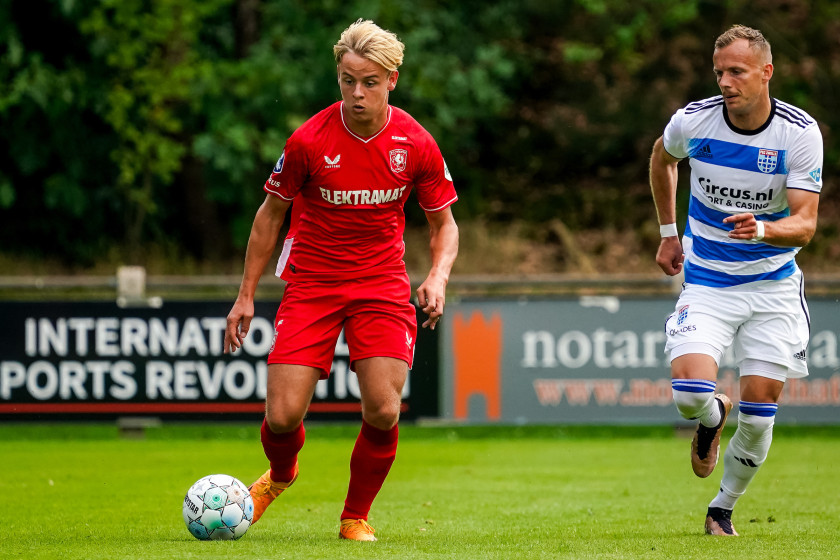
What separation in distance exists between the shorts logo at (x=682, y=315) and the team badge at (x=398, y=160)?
159 centimetres

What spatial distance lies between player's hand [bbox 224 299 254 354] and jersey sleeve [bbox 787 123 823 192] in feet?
8.65

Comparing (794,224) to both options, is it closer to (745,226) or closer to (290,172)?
(745,226)

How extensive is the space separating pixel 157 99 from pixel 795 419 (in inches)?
455

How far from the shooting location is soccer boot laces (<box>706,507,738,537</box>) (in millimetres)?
6496

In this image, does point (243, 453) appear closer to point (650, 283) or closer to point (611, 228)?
point (650, 283)

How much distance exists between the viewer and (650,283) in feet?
45.4

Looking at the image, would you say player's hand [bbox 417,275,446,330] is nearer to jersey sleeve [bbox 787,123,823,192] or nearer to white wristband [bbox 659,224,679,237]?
white wristband [bbox 659,224,679,237]

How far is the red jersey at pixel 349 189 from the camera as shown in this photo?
5992 millimetres

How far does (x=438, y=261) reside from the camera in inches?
241

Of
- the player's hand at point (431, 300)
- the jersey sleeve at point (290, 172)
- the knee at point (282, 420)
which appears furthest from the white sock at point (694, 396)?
the jersey sleeve at point (290, 172)

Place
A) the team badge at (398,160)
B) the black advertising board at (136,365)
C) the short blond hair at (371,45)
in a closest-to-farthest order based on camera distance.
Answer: the short blond hair at (371,45) < the team badge at (398,160) < the black advertising board at (136,365)

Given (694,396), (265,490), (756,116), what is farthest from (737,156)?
(265,490)

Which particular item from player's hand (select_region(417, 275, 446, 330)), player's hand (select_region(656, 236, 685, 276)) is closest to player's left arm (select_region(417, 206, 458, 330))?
player's hand (select_region(417, 275, 446, 330))

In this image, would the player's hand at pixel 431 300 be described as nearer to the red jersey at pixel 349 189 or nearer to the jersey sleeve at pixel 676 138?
the red jersey at pixel 349 189
